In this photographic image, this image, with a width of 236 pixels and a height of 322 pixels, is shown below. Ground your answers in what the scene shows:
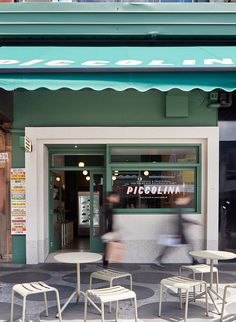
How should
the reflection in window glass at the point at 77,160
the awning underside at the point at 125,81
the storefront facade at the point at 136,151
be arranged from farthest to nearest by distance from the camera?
the reflection in window glass at the point at 77,160, the storefront facade at the point at 136,151, the awning underside at the point at 125,81

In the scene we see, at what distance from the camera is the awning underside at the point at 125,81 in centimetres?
483

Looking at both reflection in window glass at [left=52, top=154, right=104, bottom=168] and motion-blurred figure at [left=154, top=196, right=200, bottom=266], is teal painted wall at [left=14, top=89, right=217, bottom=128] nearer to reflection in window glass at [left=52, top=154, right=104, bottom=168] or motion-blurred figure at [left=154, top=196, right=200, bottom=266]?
reflection in window glass at [left=52, top=154, right=104, bottom=168]

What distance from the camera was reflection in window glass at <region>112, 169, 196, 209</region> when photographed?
900 cm

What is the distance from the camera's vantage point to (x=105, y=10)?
7605mm

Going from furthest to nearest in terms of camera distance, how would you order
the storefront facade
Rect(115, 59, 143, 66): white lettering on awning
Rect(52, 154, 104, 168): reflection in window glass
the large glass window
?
1. Rect(52, 154, 104, 168): reflection in window glass
2. the large glass window
3. the storefront facade
4. Rect(115, 59, 143, 66): white lettering on awning

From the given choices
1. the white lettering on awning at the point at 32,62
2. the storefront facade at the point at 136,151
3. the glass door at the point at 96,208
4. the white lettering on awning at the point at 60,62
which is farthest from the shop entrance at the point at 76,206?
the white lettering on awning at the point at 60,62

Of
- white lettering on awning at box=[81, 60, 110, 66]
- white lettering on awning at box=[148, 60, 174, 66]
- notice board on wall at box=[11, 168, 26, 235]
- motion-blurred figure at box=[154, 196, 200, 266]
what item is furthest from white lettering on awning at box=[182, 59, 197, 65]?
notice board on wall at box=[11, 168, 26, 235]

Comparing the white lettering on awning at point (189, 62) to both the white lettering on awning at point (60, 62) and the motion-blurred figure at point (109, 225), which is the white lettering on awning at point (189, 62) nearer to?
the white lettering on awning at point (60, 62)

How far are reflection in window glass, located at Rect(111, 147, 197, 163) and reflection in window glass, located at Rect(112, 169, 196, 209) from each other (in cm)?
27

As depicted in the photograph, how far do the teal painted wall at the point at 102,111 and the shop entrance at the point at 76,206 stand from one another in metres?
1.12

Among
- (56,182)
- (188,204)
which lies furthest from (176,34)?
(56,182)

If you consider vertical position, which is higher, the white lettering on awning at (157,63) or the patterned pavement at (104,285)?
the white lettering on awning at (157,63)

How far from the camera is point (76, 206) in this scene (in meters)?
11.9

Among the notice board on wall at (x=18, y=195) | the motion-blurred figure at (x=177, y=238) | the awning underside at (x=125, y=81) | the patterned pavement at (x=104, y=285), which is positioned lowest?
the patterned pavement at (x=104, y=285)
